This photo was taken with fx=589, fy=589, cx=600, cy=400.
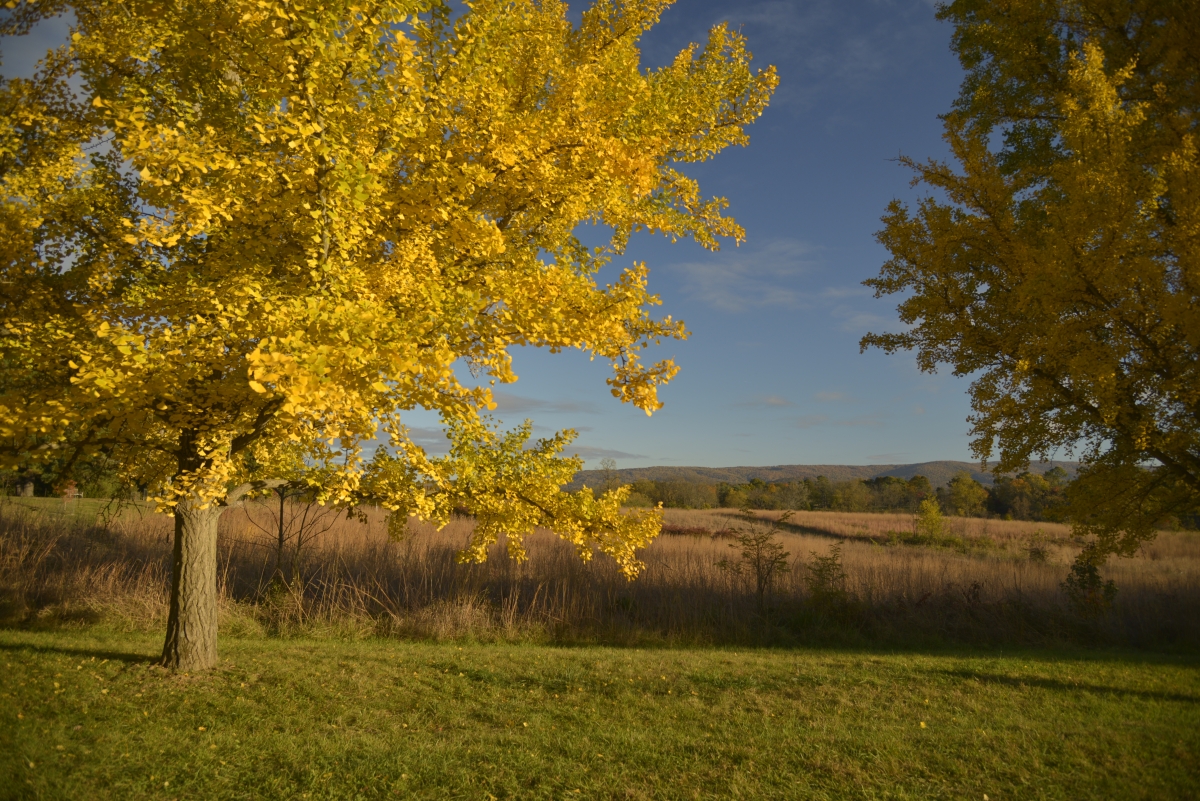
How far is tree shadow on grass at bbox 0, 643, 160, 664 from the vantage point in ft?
21.4

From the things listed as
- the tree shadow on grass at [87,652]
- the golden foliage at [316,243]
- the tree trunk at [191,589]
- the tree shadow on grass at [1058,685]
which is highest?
the golden foliage at [316,243]

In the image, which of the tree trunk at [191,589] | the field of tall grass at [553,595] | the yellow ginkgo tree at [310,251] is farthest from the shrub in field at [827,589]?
the tree trunk at [191,589]

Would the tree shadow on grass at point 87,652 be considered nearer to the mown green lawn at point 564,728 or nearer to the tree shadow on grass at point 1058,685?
the mown green lawn at point 564,728

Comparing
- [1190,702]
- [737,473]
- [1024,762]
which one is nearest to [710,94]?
[1024,762]

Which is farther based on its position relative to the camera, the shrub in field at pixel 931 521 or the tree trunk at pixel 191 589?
the shrub in field at pixel 931 521

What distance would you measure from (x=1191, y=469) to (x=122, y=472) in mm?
11289

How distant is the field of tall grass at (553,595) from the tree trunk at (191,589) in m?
3.39

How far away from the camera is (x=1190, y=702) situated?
6.73m

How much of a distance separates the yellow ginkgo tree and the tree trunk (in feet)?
0.07

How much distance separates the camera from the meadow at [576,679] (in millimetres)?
4348

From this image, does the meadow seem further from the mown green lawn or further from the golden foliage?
the golden foliage

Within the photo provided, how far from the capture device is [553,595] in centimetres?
1159

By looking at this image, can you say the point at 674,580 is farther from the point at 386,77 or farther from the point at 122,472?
the point at 386,77

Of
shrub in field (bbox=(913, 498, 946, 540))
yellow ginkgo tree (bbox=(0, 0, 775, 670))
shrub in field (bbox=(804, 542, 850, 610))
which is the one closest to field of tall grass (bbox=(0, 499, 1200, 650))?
shrub in field (bbox=(804, 542, 850, 610))
